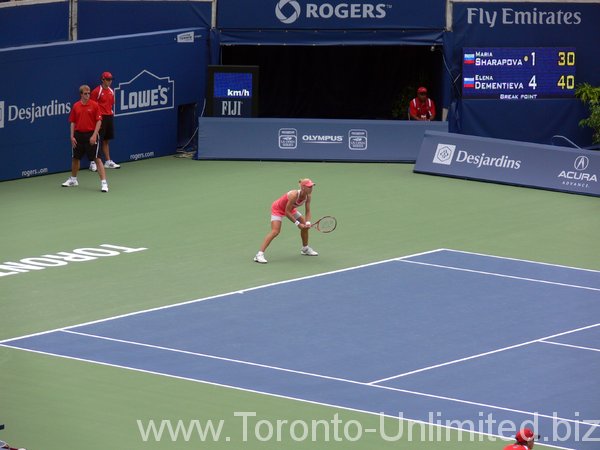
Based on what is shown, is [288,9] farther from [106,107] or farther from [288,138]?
[106,107]

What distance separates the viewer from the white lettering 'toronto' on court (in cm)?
2747

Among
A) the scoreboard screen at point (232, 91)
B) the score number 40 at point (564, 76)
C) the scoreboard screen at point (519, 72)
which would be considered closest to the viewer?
the scoreboard screen at point (232, 91)

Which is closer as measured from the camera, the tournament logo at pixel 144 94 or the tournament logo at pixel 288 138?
the tournament logo at pixel 144 94

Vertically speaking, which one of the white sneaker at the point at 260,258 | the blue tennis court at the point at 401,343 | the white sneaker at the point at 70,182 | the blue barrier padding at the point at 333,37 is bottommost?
the blue tennis court at the point at 401,343

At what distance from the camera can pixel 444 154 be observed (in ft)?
120

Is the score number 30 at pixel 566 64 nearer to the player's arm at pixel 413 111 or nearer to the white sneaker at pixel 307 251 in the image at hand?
the player's arm at pixel 413 111

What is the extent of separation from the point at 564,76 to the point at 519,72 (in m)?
1.20

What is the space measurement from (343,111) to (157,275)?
18871 mm

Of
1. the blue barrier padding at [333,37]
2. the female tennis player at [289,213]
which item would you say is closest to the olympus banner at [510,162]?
the blue barrier padding at [333,37]

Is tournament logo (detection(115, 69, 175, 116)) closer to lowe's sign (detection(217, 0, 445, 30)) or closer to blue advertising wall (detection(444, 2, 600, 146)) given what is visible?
lowe's sign (detection(217, 0, 445, 30))

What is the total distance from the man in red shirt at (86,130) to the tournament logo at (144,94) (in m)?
3.45

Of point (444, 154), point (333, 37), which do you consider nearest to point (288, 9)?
point (333, 37)

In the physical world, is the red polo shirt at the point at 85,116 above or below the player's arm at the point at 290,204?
above

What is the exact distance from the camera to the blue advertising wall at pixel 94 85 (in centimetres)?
3484
